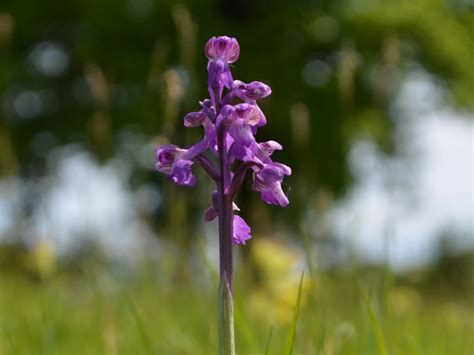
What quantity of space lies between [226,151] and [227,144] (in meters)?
0.06

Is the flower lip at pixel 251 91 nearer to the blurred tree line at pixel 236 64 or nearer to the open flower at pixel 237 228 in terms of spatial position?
the open flower at pixel 237 228

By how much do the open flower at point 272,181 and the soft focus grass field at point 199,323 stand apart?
466 millimetres

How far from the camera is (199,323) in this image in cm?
361

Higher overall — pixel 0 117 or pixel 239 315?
pixel 239 315

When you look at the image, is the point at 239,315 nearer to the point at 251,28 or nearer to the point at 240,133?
the point at 240,133

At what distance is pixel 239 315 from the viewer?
192 centimetres

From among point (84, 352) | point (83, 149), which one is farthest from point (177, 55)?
point (84, 352)

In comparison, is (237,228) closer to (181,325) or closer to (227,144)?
(227,144)

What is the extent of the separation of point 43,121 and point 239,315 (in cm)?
1861

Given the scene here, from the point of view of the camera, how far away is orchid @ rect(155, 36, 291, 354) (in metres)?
1.20

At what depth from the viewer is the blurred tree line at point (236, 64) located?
17.5m

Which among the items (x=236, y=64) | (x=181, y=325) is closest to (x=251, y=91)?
(x=181, y=325)

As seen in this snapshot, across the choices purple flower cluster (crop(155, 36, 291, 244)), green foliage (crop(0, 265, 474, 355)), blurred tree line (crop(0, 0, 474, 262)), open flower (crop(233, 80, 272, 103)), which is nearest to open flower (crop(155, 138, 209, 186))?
purple flower cluster (crop(155, 36, 291, 244))

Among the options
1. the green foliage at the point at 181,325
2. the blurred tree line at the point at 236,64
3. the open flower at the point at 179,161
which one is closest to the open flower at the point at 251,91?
the open flower at the point at 179,161
